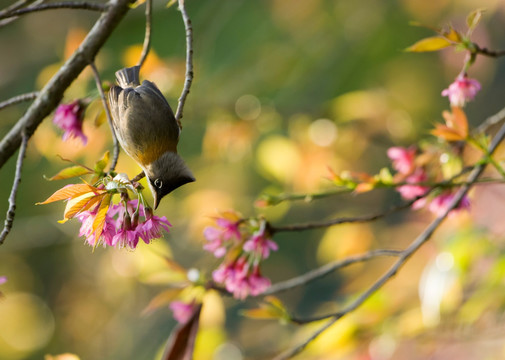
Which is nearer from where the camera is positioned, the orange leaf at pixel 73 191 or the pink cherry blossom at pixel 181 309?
the orange leaf at pixel 73 191

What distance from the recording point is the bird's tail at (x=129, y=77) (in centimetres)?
94

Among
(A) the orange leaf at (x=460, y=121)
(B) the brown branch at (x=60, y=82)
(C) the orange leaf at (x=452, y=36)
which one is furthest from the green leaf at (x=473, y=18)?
(B) the brown branch at (x=60, y=82)

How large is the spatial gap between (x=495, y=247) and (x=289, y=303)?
75.9 inches

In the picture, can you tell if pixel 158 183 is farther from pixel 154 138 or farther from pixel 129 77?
pixel 129 77

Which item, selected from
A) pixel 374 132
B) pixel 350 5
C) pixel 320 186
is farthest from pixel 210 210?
pixel 350 5

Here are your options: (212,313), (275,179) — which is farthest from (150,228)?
(275,179)

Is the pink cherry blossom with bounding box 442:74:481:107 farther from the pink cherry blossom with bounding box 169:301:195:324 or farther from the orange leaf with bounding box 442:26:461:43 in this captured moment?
the pink cherry blossom with bounding box 169:301:195:324

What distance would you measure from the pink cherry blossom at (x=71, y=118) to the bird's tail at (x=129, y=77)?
83 millimetres

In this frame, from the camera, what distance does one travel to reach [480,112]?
3.33 m

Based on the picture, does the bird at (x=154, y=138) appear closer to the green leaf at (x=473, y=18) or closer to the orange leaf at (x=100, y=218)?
the orange leaf at (x=100, y=218)

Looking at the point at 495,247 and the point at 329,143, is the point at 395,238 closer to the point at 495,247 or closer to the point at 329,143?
the point at 329,143

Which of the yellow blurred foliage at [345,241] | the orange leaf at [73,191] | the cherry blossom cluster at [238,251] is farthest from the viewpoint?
the yellow blurred foliage at [345,241]

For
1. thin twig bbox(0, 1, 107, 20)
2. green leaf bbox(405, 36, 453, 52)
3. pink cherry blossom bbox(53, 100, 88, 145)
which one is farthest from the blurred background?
green leaf bbox(405, 36, 453, 52)

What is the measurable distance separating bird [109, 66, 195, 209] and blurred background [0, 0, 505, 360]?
10.6 inches
